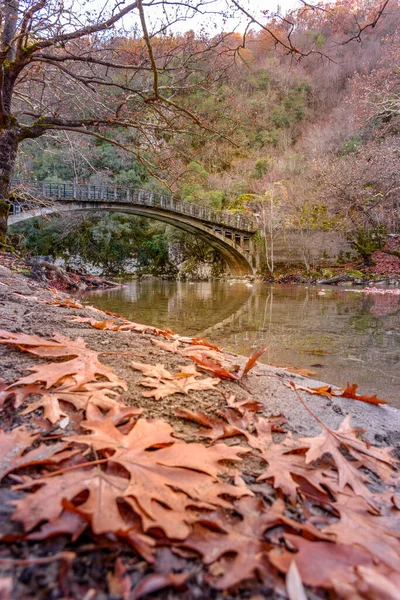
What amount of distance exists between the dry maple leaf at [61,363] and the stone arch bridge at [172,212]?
45.0 ft

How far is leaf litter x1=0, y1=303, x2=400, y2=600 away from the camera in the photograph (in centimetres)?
53

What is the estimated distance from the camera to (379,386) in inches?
93.9

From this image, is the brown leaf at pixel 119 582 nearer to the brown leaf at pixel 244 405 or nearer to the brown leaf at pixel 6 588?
the brown leaf at pixel 6 588

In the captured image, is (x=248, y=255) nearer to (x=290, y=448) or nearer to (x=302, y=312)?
(x=302, y=312)

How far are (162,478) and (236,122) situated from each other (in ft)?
19.2

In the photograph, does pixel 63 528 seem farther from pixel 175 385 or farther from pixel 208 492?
pixel 175 385

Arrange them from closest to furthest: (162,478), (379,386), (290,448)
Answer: (162,478), (290,448), (379,386)

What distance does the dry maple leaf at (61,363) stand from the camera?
44.3 inches

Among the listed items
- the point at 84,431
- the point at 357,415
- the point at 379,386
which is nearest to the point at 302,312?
Result: the point at 379,386

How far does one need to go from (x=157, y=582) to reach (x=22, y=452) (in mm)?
458

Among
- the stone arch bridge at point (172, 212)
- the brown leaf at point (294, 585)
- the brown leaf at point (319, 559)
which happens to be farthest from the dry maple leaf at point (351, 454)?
the stone arch bridge at point (172, 212)

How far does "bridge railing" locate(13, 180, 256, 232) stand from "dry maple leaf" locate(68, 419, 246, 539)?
14.8m

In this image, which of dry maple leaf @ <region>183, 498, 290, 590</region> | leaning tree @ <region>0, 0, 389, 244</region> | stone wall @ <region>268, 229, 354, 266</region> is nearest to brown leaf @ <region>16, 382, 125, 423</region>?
dry maple leaf @ <region>183, 498, 290, 590</region>

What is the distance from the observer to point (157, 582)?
48cm
